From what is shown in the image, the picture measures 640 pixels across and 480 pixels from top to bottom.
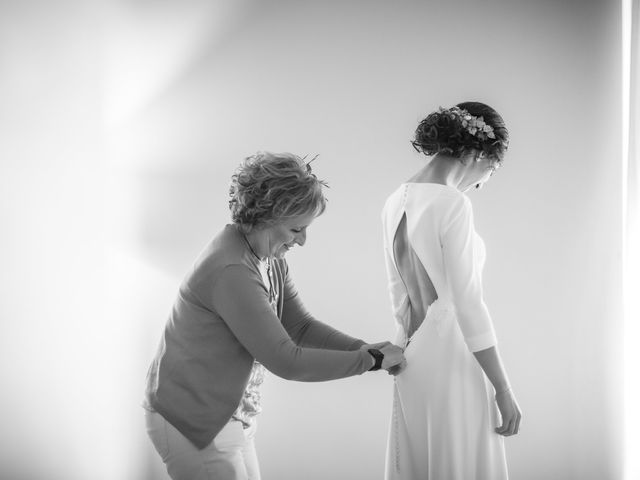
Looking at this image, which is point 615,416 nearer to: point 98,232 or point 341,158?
point 341,158

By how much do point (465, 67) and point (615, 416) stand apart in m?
1.50

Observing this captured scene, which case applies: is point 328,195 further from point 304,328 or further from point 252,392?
point 252,392

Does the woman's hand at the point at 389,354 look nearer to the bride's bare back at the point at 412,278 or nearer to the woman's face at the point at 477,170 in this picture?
the bride's bare back at the point at 412,278

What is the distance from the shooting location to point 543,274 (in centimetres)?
271

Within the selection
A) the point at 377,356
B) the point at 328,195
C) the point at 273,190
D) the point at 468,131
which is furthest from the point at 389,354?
the point at 328,195

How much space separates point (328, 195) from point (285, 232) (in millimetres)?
1358

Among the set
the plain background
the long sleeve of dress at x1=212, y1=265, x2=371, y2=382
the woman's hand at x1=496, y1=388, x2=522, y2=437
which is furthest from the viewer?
the plain background

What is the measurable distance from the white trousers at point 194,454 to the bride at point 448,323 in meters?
0.45

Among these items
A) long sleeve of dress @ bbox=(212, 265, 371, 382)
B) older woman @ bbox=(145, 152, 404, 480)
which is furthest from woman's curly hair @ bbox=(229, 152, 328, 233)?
long sleeve of dress @ bbox=(212, 265, 371, 382)

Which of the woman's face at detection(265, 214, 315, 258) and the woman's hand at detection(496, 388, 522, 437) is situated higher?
the woman's face at detection(265, 214, 315, 258)

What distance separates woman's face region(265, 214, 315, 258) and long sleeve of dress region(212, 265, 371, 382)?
11 cm

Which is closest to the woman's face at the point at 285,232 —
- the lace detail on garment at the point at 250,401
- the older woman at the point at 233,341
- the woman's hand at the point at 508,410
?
the older woman at the point at 233,341

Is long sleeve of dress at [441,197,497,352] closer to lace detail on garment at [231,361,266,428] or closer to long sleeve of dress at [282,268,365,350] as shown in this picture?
long sleeve of dress at [282,268,365,350]

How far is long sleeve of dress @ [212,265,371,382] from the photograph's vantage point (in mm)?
1356
